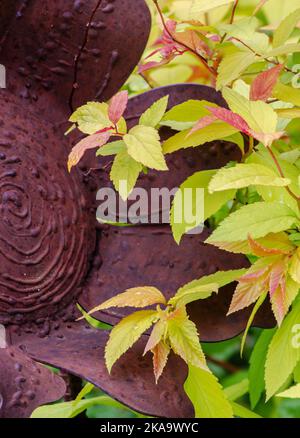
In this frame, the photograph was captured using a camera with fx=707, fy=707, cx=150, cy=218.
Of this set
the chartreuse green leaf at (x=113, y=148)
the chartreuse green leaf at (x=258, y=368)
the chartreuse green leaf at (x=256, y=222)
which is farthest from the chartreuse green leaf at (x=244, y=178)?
the chartreuse green leaf at (x=258, y=368)

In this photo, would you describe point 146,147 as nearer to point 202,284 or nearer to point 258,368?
point 202,284

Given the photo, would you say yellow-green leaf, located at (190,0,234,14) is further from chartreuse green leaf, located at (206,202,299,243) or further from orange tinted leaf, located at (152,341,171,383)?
orange tinted leaf, located at (152,341,171,383)

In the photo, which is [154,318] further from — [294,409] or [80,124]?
[294,409]

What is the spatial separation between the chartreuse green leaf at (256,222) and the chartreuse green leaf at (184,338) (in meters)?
0.08

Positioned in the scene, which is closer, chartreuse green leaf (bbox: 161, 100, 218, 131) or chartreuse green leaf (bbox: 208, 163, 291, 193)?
chartreuse green leaf (bbox: 208, 163, 291, 193)

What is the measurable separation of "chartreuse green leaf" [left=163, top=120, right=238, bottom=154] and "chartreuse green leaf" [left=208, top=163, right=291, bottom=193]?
0.06 meters

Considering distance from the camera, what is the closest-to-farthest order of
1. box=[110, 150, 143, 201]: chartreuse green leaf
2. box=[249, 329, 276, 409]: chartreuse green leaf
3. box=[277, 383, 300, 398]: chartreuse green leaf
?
box=[277, 383, 300, 398]: chartreuse green leaf → box=[110, 150, 143, 201]: chartreuse green leaf → box=[249, 329, 276, 409]: chartreuse green leaf

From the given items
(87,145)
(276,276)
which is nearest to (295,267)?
(276,276)

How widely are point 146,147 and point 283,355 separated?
0.23 meters

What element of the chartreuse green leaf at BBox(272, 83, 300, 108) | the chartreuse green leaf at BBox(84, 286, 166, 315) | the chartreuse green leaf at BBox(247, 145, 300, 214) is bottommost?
the chartreuse green leaf at BBox(84, 286, 166, 315)

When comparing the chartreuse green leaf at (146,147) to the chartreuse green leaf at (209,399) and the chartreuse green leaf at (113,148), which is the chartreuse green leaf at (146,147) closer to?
the chartreuse green leaf at (113,148)

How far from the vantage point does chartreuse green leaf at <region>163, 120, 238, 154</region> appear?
2.18 feet

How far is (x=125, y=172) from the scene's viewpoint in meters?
0.68

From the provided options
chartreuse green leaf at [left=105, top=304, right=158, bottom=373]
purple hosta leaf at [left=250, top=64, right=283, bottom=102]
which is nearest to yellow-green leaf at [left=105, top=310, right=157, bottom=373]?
chartreuse green leaf at [left=105, top=304, right=158, bottom=373]
